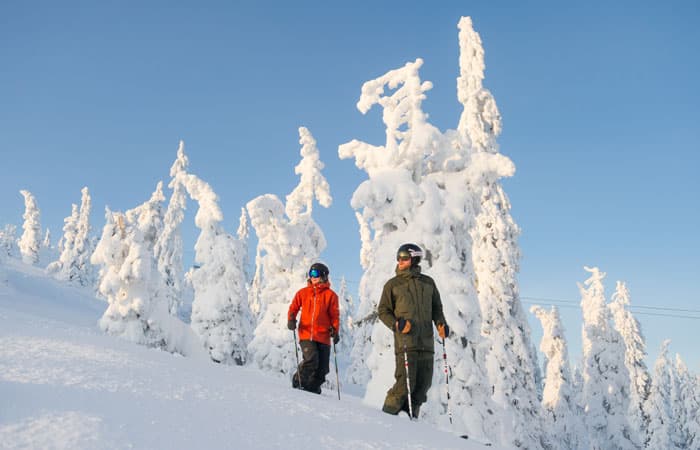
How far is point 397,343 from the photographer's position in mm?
7258

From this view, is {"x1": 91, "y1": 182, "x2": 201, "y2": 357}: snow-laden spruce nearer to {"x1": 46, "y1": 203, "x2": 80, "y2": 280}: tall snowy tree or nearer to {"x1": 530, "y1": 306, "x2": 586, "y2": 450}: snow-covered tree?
{"x1": 530, "y1": 306, "x2": 586, "y2": 450}: snow-covered tree

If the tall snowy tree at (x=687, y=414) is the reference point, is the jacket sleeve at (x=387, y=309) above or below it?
above

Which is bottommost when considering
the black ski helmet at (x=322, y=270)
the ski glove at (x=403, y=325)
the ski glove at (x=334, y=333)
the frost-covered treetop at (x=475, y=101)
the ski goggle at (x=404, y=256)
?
the ski glove at (x=334, y=333)

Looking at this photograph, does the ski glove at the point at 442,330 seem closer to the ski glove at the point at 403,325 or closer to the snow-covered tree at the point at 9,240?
the ski glove at the point at 403,325

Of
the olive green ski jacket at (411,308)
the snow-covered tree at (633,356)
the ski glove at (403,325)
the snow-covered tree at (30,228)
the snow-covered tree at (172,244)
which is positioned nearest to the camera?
the ski glove at (403,325)

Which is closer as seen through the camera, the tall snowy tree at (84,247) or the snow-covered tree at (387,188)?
the snow-covered tree at (387,188)

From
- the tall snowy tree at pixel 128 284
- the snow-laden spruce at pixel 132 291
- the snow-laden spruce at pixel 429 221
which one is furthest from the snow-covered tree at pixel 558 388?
the tall snowy tree at pixel 128 284

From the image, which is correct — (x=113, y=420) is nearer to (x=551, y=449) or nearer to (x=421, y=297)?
(x=421, y=297)

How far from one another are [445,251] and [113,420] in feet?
38.9

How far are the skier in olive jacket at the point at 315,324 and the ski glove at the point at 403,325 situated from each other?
1361 mm

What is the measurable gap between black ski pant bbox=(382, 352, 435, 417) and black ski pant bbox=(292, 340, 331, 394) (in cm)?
130

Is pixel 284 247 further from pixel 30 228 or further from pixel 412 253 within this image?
pixel 30 228

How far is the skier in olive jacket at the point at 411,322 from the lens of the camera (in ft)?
23.4

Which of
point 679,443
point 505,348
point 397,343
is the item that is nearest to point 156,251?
point 505,348
